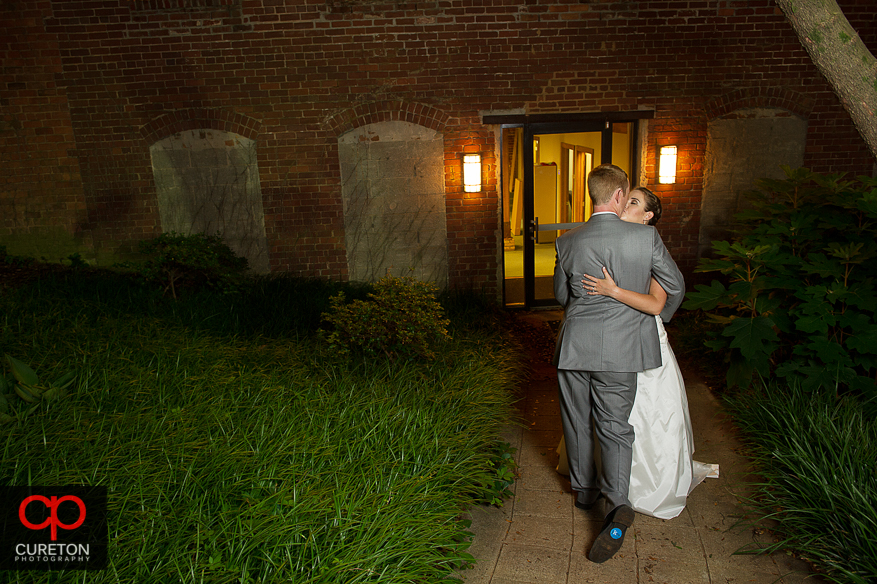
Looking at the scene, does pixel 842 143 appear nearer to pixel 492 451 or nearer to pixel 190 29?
pixel 492 451

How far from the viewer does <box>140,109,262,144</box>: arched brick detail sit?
7.03 meters

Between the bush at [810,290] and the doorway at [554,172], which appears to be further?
the doorway at [554,172]

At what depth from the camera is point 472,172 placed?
7078 mm

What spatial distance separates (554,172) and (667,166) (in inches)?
54.0

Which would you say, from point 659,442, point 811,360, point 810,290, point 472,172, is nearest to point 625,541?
point 659,442

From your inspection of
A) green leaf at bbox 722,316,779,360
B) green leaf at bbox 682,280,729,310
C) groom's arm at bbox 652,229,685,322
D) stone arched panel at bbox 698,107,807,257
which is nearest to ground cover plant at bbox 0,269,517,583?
groom's arm at bbox 652,229,685,322

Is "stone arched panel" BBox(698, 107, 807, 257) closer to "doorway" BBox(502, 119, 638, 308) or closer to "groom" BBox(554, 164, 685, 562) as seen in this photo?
"doorway" BBox(502, 119, 638, 308)

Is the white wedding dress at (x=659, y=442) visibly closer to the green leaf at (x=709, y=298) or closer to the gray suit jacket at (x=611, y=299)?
the gray suit jacket at (x=611, y=299)

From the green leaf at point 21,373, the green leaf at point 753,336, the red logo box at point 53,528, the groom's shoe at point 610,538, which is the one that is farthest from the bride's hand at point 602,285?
the green leaf at point 21,373

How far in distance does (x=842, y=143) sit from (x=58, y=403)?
850cm

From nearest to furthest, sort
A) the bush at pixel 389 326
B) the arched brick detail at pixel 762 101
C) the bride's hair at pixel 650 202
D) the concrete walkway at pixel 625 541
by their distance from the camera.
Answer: the concrete walkway at pixel 625 541 → the bride's hair at pixel 650 202 → the bush at pixel 389 326 → the arched brick detail at pixel 762 101

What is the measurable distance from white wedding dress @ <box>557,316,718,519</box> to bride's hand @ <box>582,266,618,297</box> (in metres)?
0.50

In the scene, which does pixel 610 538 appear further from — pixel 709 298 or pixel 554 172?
pixel 554 172

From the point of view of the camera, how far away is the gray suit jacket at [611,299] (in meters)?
2.92
